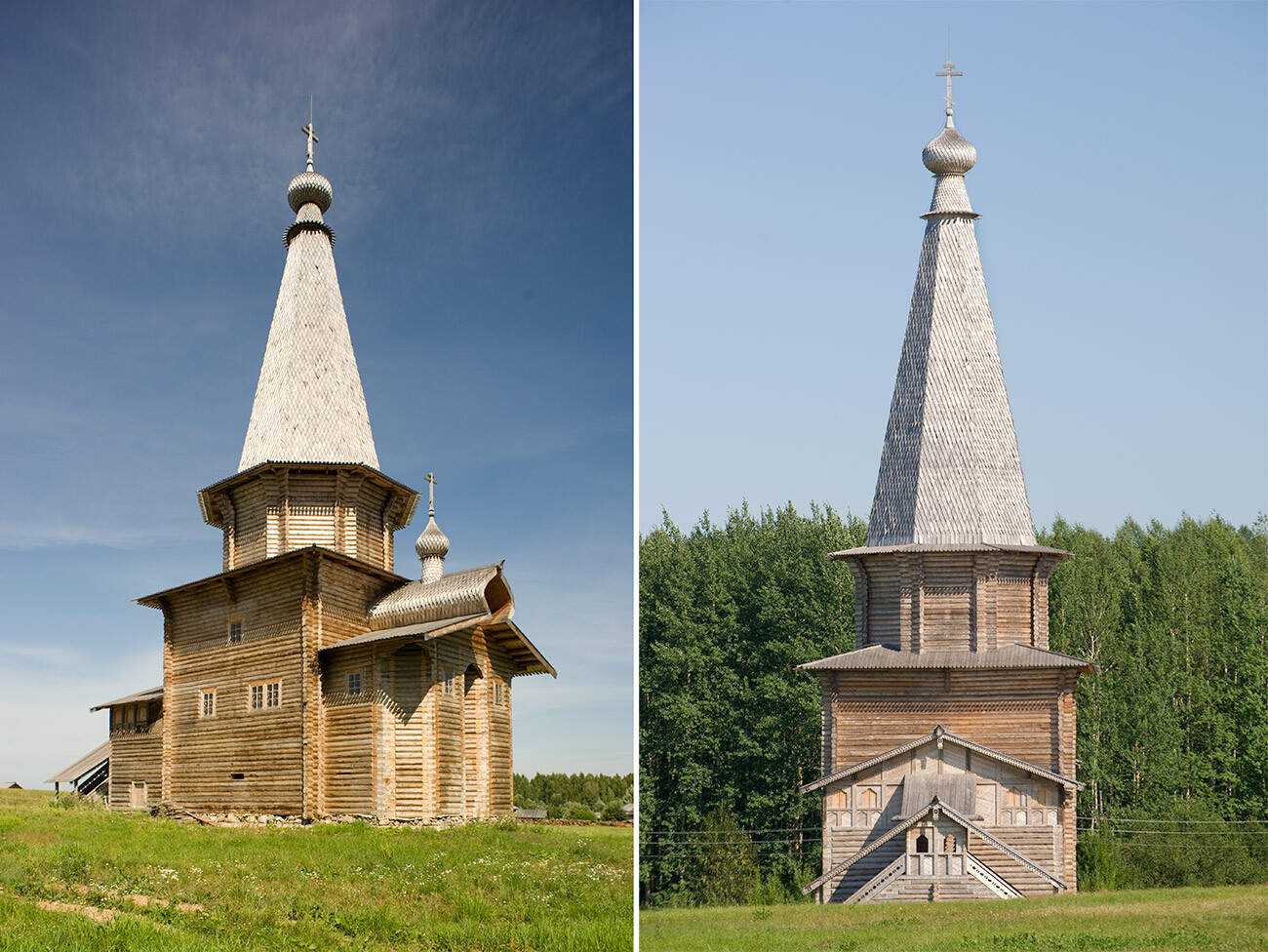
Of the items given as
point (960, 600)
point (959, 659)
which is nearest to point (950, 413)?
point (960, 600)

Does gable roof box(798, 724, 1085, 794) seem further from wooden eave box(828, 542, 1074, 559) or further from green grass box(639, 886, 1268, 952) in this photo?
green grass box(639, 886, 1268, 952)

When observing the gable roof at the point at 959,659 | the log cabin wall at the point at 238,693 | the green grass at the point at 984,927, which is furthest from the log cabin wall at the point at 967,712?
the log cabin wall at the point at 238,693

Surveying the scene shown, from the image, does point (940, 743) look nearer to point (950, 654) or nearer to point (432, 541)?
point (950, 654)

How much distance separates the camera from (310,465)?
25562 millimetres

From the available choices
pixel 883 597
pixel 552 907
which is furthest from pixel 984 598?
pixel 552 907

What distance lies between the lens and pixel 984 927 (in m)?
15.2

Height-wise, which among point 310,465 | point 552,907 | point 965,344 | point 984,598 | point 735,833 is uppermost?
point 965,344

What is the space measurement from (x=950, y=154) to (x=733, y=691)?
1754 cm

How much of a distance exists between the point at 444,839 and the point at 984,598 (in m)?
13.5

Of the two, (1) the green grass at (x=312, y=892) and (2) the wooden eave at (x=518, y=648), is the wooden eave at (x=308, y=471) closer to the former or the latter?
(2) the wooden eave at (x=518, y=648)

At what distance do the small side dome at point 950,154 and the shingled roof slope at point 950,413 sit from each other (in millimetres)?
23

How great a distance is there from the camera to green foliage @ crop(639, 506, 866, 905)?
35812 mm

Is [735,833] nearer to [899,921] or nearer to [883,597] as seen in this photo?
[883,597]

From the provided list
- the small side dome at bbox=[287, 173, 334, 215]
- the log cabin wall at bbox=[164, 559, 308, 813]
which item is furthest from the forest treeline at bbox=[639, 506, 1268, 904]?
the small side dome at bbox=[287, 173, 334, 215]
